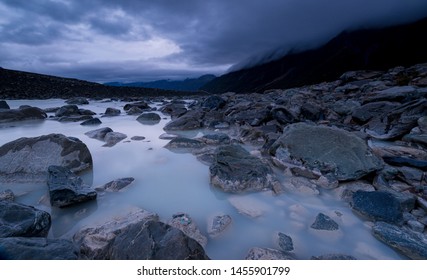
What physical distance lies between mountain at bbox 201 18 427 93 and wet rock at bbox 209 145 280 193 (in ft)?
250

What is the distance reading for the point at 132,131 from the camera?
28.2ft

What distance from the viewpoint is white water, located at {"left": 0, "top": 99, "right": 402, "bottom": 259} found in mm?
2613

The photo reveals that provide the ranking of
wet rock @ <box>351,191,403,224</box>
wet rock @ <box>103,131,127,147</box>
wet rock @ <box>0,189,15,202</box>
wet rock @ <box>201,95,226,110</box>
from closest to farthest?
wet rock @ <box>351,191,403,224</box>
wet rock @ <box>0,189,15,202</box>
wet rock @ <box>103,131,127,147</box>
wet rock @ <box>201,95,226,110</box>

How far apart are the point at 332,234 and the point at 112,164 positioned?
4.13m

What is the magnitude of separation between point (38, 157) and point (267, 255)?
13.8 ft

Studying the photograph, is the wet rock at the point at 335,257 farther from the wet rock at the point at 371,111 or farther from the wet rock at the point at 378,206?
the wet rock at the point at 371,111

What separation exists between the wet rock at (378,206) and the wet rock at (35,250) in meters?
3.32

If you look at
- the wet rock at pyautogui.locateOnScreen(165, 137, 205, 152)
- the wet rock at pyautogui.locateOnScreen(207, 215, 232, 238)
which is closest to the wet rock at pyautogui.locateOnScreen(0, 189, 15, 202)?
the wet rock at pyautogui.locateOnScreen(207, 215, 232, 238)

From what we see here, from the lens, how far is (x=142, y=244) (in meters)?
2.13

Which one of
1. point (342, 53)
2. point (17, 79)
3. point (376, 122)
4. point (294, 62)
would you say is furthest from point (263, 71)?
point (376, 122)

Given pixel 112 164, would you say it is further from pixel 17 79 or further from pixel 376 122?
pixel 17 79

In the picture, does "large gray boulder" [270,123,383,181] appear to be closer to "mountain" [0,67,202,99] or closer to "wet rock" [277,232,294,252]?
"wet rock" [277,232,294,252]

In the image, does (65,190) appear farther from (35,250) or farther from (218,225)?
(218,225)
